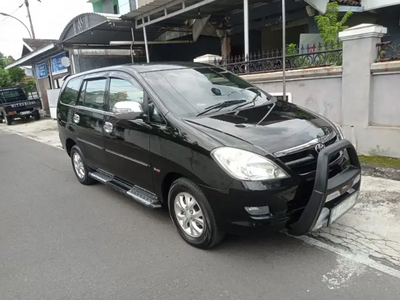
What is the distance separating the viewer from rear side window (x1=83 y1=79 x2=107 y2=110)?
4.53 meters

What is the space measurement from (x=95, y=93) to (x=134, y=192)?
168cm

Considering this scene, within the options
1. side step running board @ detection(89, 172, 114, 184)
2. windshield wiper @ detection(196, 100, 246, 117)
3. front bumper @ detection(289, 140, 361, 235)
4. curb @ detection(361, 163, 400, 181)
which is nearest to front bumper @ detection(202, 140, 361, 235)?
front bumper @ detection(289, 140, 361, 235)

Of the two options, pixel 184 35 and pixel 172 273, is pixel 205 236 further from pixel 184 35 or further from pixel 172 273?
pixel 184 35

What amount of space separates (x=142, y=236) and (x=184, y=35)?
39.6 feet

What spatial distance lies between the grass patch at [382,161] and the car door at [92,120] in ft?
13.9

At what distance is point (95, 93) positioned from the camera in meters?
4.75

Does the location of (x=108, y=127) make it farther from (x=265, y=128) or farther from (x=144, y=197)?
(x=265, y=128)

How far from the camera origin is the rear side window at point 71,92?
17.5 feet

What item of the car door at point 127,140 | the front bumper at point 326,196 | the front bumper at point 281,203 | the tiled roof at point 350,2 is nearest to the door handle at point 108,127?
the car door at point 127,140

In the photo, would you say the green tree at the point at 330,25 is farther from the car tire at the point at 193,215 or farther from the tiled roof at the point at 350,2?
the car tire at the point at 193,215

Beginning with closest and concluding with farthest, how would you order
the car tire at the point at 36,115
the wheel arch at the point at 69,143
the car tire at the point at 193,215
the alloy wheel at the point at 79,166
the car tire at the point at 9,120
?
the car tire at the point at 193,215, the alloy wheel at the point at 79,166, the wheel arch at the point at 69,143, the car tire at the point at 9,120, the car tire at the point at 36,115

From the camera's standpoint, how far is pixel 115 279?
2.92m

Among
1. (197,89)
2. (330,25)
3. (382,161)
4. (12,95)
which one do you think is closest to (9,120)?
(12,95)

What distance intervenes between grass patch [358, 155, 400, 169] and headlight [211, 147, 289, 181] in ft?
11.1
